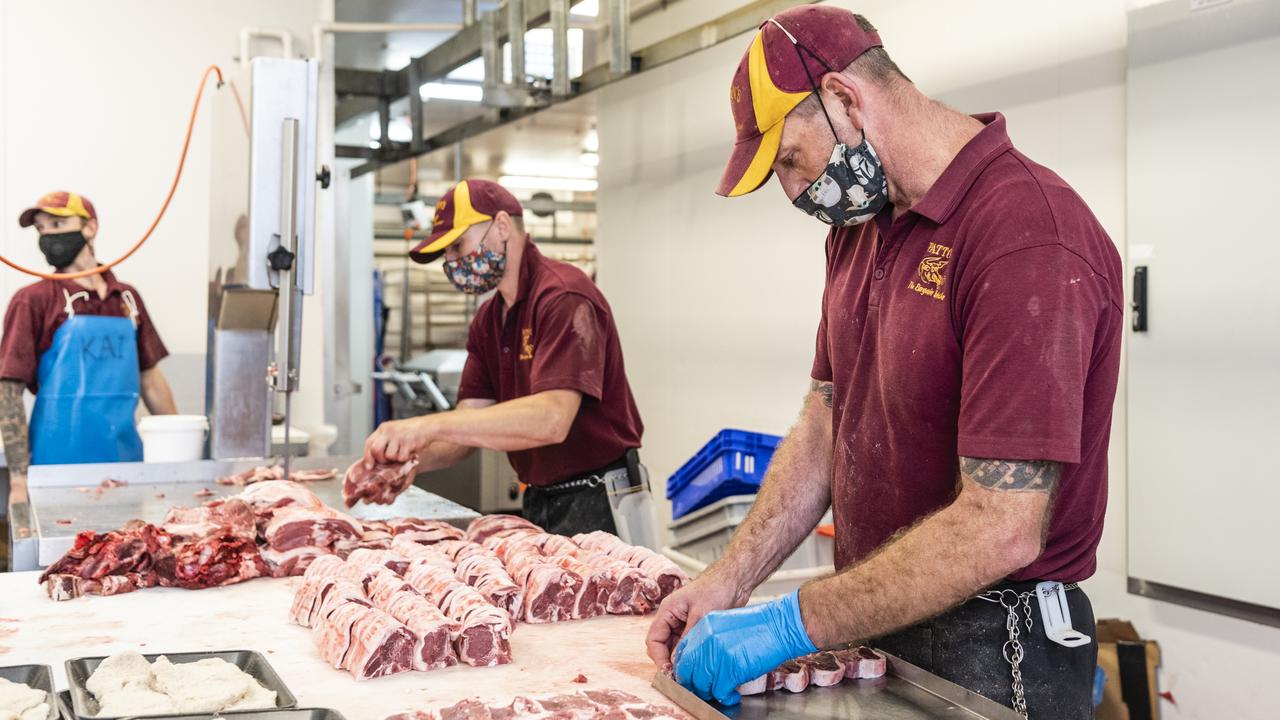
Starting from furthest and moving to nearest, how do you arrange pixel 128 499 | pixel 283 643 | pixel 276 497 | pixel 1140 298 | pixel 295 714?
1. pixel 128 499
2. pixel 1140 298
3. pixel 276 497
4. pixel 283 643
5. pixel 295 714

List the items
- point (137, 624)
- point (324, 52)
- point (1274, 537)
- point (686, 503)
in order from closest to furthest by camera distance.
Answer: point (137, 624), point (1274, 537), point (686, 503), point (324, 52)

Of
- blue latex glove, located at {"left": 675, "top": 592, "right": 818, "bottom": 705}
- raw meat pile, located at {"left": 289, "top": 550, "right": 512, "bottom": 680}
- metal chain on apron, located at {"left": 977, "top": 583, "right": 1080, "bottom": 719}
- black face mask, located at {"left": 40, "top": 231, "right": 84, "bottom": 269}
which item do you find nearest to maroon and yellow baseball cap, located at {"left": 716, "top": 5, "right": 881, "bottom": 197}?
blue latex glove, located at {"left": 675, "top": 592, "right": 818, "bottom": 705}

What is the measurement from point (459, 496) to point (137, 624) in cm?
701

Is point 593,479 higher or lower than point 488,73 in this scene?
lower

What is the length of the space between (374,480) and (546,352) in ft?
2.27

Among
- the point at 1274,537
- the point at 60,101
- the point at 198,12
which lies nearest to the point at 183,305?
the point at 60,101

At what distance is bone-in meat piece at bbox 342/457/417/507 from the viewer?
3.59m

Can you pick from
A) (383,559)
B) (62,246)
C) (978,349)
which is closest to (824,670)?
(978,349)

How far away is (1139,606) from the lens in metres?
4.03

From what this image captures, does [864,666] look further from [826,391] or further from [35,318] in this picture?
[35,318]

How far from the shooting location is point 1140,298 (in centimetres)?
388

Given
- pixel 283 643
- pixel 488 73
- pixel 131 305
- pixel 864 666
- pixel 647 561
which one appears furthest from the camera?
pixel 488 73

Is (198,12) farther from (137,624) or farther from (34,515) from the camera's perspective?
(137,624)

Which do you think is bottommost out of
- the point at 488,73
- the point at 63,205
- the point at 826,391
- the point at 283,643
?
the point at 283,643
